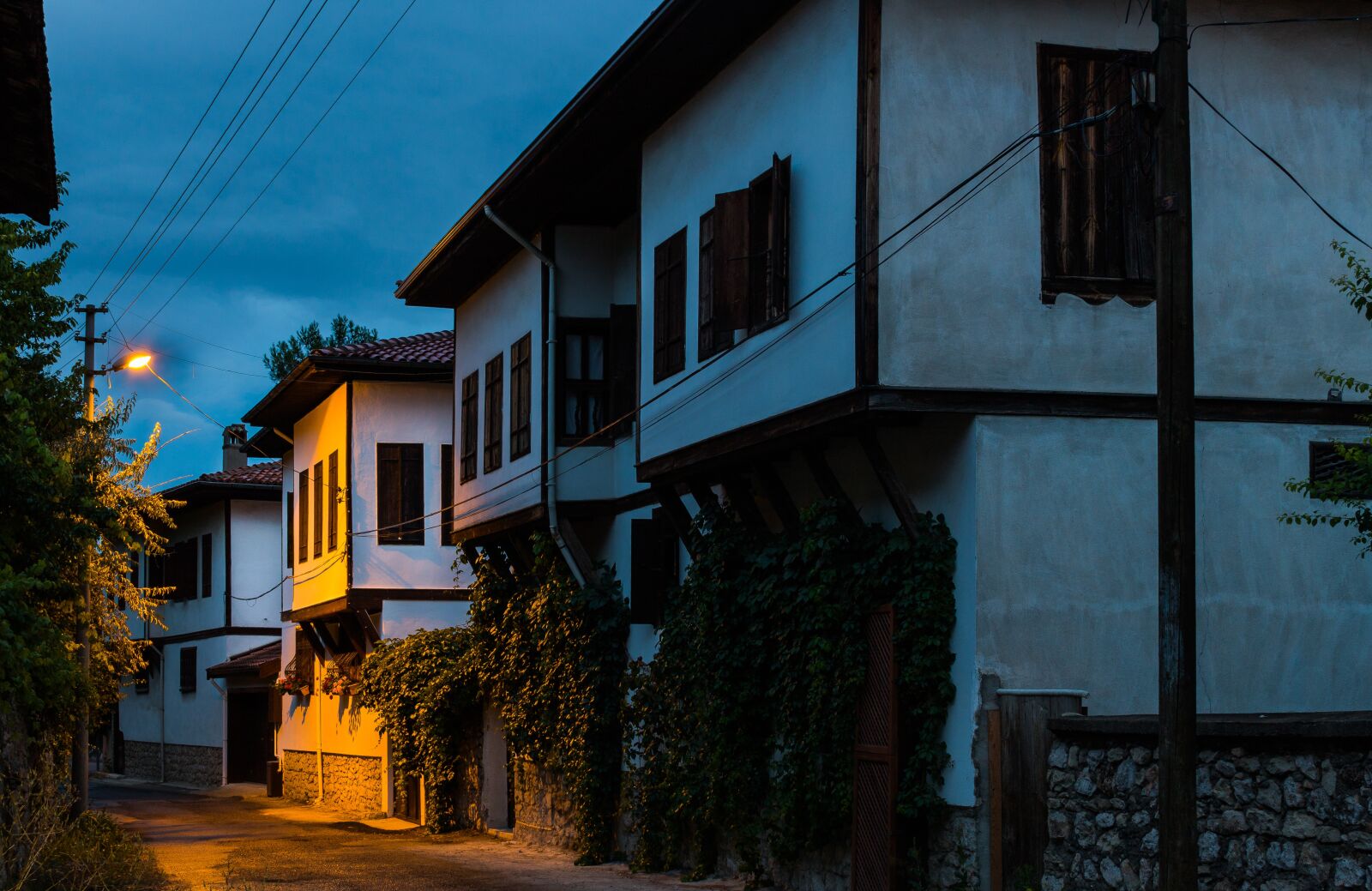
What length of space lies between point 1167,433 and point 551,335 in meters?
12.7

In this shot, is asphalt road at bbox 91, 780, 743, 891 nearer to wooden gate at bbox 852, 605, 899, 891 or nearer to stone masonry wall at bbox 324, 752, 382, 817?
stone masonry wall at bbox 324, 752, 382, 817

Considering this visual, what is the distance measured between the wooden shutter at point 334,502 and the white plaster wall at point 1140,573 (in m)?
19.3

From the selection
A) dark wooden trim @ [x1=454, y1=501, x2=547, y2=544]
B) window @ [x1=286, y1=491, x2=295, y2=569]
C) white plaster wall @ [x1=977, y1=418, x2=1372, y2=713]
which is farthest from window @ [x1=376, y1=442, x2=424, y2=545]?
white plaster wall @ [x1=977, y1=418, x2=1372, y2=713]

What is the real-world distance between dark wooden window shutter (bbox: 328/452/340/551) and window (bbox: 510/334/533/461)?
27.6 ft

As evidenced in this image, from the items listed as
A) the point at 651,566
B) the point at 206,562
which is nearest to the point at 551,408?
the point at 651,566

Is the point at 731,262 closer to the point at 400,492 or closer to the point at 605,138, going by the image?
the point at 605,138

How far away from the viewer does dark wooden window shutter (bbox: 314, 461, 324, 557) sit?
31281 millimetres

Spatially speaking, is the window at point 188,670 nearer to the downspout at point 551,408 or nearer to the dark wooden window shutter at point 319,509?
the dark wooden window shutter at point 319,509

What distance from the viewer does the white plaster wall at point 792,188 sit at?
13.1m

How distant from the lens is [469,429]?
81.3 ft

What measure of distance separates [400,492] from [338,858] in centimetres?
931

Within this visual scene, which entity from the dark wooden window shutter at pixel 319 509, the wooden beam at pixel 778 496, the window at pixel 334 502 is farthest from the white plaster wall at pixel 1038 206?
the dark wooden window shutter at pixel 319 509

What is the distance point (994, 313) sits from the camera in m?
12.6

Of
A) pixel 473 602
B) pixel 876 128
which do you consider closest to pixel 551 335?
pixel 473 602
